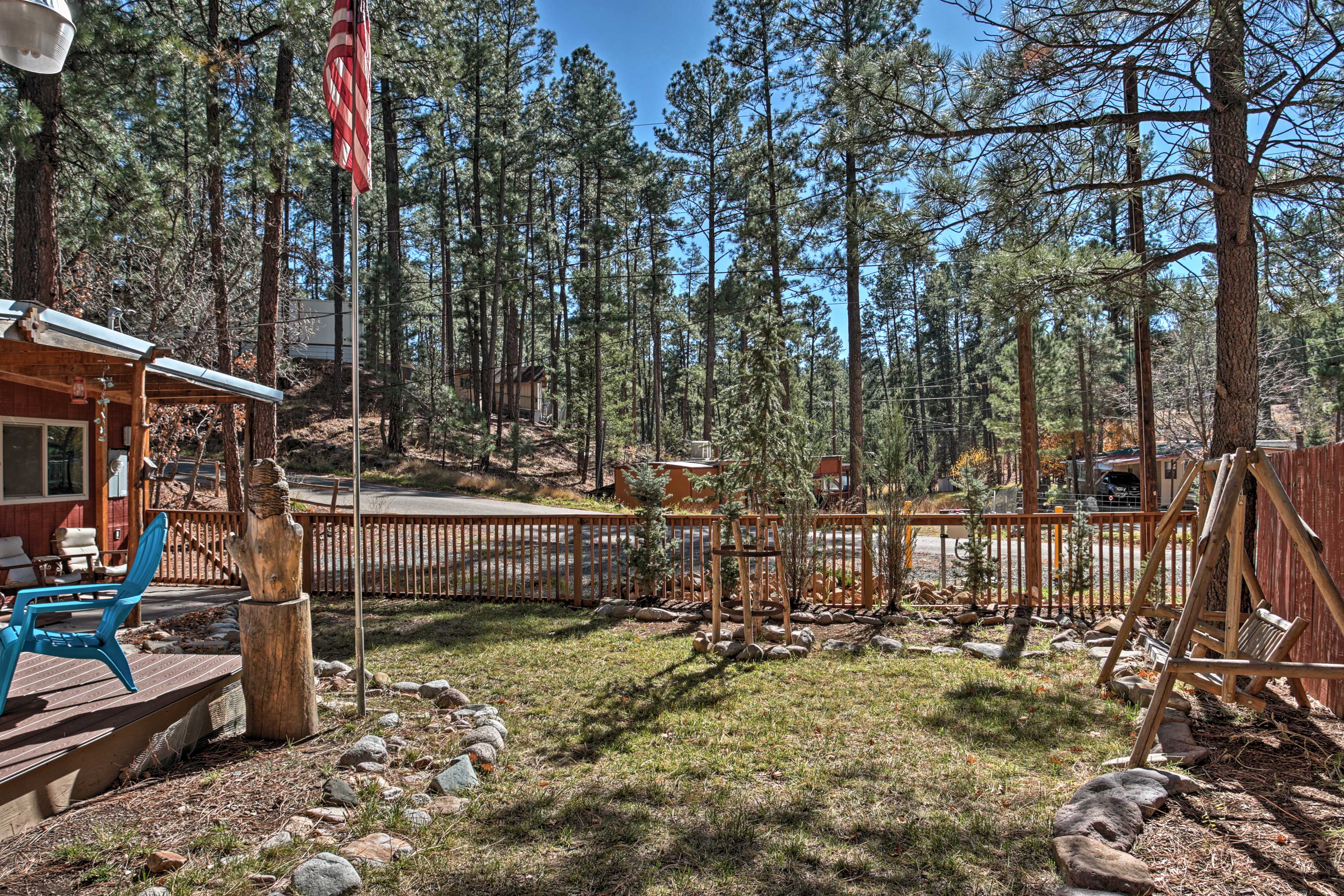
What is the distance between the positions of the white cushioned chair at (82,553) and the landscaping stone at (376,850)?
747cm

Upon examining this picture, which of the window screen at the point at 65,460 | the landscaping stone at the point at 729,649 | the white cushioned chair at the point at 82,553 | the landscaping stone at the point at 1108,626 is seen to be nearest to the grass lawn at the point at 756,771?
the landscaping stone at the point at 729,649

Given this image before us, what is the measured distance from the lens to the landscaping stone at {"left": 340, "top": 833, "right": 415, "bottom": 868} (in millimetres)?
2689

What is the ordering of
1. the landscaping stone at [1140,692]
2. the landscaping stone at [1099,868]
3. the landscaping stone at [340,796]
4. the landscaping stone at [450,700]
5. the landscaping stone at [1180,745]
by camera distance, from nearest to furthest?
the landscaping stone at [1099,868]
the landscaping stone at [340,796]
the landscaping stone at [1180,745]
the landscaping stone at [1140,692]
the landscaping stone at [450,700]

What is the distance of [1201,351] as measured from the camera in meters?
18.3

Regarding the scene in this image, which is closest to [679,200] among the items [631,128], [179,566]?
[631,128]

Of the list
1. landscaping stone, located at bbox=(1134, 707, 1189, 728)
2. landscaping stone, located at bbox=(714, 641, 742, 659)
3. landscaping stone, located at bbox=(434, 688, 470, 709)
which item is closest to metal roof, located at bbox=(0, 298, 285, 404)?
landscaping stone, located at bbox=(434, 688, 470, 709)

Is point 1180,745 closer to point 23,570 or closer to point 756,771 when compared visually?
point 756,771

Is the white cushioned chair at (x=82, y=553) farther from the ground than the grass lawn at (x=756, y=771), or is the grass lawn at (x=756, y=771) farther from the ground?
the white cushioned chair at (x=82, y=553)

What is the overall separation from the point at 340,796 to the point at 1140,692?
4799 millimetres

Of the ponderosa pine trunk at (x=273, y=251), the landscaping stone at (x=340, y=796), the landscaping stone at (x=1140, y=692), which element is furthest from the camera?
the ponderosa pine trunk at (x=273, y=251)

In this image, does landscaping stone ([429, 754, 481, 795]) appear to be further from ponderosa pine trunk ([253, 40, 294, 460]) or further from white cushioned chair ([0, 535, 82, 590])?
ponderosa pine trunk ([253, 40, 294, 460])

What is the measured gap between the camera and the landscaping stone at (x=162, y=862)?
259 centimetres

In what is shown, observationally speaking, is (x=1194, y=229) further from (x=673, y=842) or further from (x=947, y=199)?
(x=673, y=842)

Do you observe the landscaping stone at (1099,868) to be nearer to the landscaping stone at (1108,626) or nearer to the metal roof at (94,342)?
the landscaping stone at (1108,626)
